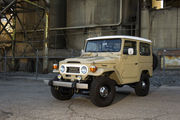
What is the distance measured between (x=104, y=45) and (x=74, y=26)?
13.0m

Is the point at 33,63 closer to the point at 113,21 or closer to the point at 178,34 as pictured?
the point at 113,21

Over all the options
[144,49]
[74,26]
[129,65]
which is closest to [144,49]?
[144,49]

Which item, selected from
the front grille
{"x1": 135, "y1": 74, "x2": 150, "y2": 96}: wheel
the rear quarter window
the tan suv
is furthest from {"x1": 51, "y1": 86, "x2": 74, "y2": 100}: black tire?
the rear quarter window

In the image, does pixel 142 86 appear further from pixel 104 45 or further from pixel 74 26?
pixel 74 26

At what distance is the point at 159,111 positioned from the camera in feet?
17.4

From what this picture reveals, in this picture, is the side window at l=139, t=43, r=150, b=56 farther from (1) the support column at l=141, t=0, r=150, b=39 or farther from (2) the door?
(1) the support column at l=141, t=0, r=150, b=39

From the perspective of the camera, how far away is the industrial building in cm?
1641

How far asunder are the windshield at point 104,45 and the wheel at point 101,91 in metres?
1.25

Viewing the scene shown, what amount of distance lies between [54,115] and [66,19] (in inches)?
669

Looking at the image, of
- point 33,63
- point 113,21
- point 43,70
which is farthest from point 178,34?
point 33,63

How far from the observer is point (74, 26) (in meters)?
19.4

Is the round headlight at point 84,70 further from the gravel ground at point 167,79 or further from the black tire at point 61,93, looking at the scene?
the gravel ground at point 167,79

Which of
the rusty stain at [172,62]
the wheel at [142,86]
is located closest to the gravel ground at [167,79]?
the rusty stain at [172,62]

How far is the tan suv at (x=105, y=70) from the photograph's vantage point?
561 cm
